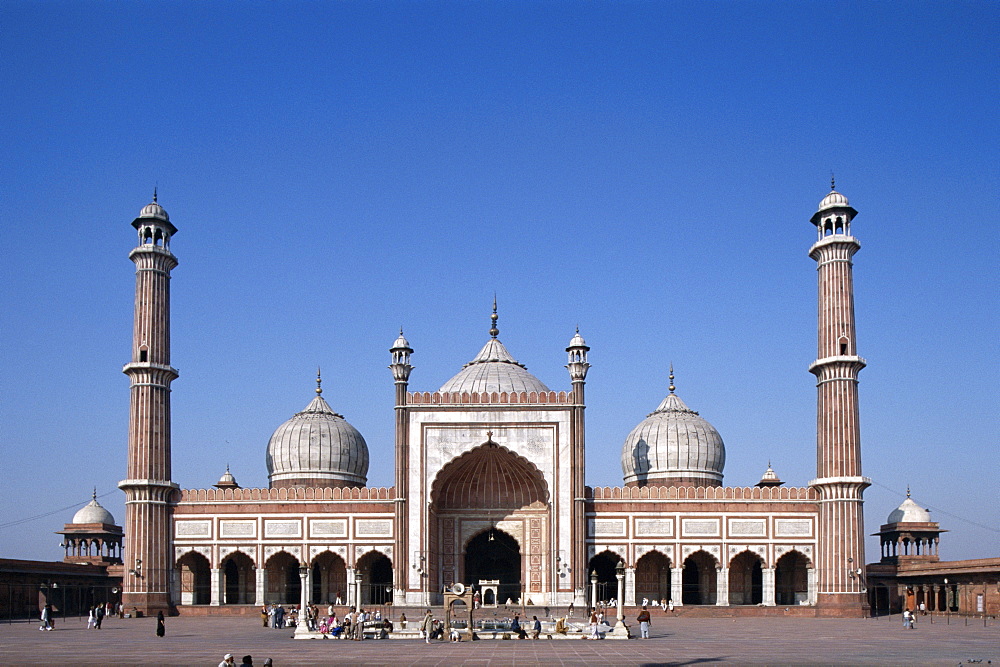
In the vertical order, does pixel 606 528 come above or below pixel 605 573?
above

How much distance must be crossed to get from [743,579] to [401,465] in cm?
1327

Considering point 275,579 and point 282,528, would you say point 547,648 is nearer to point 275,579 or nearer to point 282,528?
point 282,528

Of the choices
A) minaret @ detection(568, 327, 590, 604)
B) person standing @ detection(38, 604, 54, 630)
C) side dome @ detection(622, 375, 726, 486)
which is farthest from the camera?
side dome @ detection(622, 375, 726, 486)

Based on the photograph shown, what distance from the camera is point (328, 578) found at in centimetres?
4262

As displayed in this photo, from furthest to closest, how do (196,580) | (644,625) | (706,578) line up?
1. (196,580)
2. (706,578)
3. (644,625)

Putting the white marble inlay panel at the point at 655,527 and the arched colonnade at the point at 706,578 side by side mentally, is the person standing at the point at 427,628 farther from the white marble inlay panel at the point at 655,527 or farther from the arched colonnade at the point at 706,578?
the arched colonnade at the point at 706,578

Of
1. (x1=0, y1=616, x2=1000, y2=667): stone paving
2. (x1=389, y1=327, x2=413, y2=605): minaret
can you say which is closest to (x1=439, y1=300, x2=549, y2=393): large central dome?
(x1=389, y1=327, x2=413, y2=605): minaret

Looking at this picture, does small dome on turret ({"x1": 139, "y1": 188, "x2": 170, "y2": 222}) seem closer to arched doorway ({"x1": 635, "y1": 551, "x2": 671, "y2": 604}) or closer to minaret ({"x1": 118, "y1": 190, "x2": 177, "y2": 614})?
minaret ({"x1": 118, "y1": 190, "x2": 177, "y2": 614})

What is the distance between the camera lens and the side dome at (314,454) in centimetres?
4609

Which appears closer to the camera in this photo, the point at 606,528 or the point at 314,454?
the point at 606,528

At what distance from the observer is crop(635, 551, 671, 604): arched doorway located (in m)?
41.6

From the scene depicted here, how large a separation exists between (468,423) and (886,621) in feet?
48.5

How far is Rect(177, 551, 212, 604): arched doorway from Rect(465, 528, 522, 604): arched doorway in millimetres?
9664

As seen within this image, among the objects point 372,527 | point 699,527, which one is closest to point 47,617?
point 372,527
